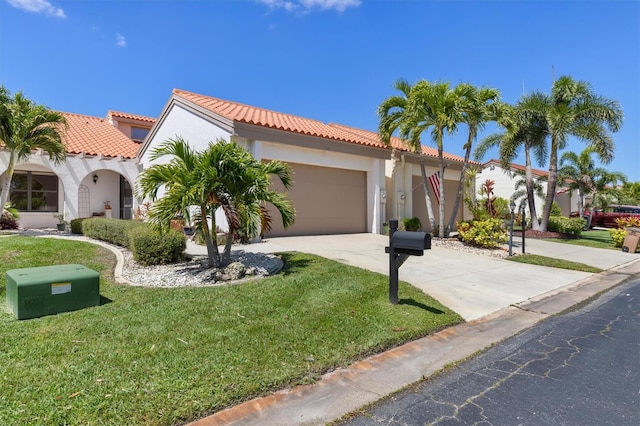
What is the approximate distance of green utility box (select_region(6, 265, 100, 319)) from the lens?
4.64 meters

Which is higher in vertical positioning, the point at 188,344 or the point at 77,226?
the point at 77,226

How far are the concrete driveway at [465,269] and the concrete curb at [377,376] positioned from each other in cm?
50

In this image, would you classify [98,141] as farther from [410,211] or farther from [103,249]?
[410,211]

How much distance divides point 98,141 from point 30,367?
17114 mm

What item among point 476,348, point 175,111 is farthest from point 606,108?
point 175,111

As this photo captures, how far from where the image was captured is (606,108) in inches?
661

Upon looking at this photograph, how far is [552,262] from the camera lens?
1062 centimetres

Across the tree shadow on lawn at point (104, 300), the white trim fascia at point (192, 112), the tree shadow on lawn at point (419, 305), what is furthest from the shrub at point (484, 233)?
the tree shadow on lawn at point (104, 300)

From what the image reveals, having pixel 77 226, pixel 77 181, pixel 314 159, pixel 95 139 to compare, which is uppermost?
pixel 95 139

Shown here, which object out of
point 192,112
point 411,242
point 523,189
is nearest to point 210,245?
point 411,242

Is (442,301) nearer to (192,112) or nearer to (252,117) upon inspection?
(252,117)

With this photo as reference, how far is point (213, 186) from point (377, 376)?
465 cm

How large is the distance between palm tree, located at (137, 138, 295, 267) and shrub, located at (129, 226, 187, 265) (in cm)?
98

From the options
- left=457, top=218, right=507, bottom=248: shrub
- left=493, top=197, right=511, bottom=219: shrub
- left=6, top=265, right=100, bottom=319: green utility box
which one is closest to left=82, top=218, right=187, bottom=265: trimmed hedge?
left=6, top=265, right=100, bottom=319: green utility box
